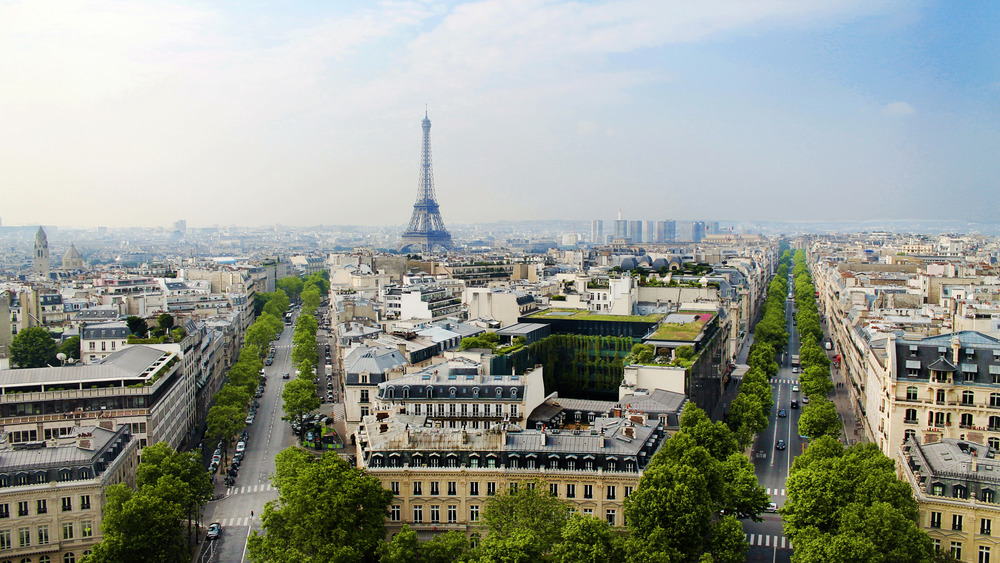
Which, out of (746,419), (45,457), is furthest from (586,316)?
(45,457)

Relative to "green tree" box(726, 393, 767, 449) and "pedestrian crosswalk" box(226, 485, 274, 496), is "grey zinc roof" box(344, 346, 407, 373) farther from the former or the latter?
"green tree" box(726, 393, 767, 449)

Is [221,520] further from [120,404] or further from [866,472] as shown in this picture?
[866,472]

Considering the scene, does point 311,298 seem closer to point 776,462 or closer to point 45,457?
point 776,462

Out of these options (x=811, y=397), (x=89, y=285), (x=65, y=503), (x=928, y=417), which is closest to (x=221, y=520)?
(x=65, y=503)

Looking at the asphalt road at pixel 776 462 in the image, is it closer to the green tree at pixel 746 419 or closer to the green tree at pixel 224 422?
the green tree at pixel 746 419

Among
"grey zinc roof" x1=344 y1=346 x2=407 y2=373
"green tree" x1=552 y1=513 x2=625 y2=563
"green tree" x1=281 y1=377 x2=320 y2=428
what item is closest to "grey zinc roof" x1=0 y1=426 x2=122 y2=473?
"grey zinc roof" x1=344 y1=346 x2=407 y2=373
